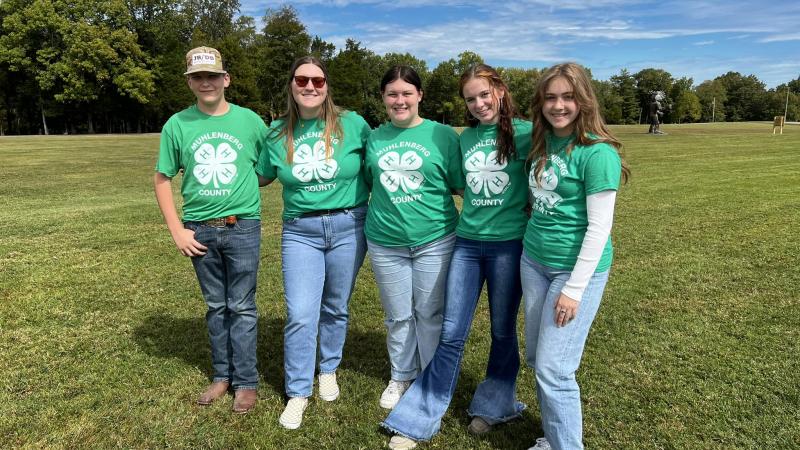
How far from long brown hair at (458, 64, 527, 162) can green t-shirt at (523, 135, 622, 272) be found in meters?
0.25

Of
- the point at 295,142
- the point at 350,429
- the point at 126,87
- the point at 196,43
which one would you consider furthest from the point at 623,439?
the point at 196,43

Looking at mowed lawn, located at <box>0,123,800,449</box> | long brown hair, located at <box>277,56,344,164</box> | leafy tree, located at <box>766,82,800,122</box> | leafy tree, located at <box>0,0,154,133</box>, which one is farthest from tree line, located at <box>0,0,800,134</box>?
long brown hair, located at <box>277,56,344,164</box>

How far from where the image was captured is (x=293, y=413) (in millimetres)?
3293

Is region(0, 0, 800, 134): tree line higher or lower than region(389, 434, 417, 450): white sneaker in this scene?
higher

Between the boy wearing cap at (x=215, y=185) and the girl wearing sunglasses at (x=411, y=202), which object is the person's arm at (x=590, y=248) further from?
the boy wearing cap at (x=215, y=185)

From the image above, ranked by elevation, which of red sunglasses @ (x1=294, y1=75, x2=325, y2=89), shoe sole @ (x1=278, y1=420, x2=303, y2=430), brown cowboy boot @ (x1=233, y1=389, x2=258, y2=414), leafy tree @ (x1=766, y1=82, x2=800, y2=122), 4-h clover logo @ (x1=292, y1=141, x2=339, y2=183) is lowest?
shoe sole @ (x1=278, y1=420, x2=303, y2=430)

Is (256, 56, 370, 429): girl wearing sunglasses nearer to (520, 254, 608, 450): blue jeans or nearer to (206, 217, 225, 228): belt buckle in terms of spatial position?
(206, 217, 225, 228): belt buckle

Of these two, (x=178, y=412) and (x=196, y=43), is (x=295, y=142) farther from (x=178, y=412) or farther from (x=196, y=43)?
(x=196, y=43)

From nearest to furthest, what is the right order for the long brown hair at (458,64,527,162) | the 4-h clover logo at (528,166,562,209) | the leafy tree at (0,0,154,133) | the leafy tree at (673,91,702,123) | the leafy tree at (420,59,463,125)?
1. the 4-h clover logo at (528,166,562,209)
2. the long brown hair at (458,64,527,162)
3. the leafy tree at (0,0,154,133)
4. the leafy tree at (420,59,463,125)
5. the leafy tree at (673,91,702,123)

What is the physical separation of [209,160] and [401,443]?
6.34 ft

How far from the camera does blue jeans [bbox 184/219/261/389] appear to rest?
322 centimetres

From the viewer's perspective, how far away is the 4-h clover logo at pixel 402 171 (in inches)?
118

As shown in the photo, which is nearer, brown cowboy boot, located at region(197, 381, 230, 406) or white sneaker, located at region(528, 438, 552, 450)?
white sneaker, located at region(528, 438, 552, 450)

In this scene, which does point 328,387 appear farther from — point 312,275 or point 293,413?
point 312,275
